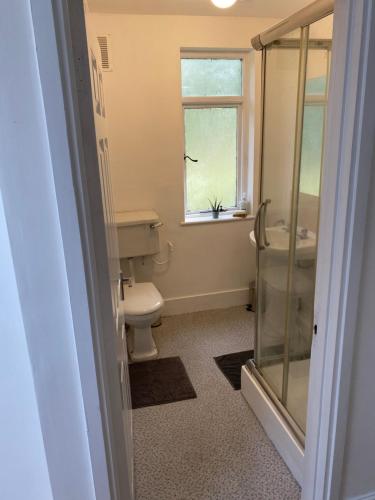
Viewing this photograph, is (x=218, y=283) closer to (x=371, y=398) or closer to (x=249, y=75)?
(x=249, y=75)

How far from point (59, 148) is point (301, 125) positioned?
1.33m

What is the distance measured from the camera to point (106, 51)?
258cm

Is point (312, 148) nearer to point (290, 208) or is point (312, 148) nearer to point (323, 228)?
point (290, 208)

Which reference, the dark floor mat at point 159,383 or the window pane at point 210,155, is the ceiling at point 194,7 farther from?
the dark floor mat at point 159,383

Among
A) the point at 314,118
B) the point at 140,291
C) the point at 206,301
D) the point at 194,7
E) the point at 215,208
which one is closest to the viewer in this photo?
the point at 314,118

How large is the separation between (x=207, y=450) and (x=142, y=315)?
3.04 ft

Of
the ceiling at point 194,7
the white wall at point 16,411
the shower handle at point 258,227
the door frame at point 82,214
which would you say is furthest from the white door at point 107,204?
the ceiling at point 194,7

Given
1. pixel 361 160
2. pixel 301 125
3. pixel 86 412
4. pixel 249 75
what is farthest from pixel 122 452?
pixel 249 75

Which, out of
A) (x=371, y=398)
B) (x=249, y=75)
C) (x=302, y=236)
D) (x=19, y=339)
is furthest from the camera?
(x=249, y=75)

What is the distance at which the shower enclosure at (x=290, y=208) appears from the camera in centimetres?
166

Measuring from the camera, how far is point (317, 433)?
1.35 metres

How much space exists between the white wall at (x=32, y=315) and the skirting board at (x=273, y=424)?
3.42ft

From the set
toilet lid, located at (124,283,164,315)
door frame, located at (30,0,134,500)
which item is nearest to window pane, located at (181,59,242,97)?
toilet lid, located at (124,283,164,315)

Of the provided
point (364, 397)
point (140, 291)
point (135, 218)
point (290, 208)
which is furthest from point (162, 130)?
point (364, 397)
